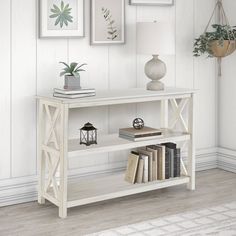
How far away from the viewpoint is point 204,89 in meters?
4.73

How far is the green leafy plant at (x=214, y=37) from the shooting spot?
4.33 metres

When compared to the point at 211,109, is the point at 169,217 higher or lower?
lower

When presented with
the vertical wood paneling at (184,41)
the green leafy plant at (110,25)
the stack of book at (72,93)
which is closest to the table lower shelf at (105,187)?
the stack of book at (72,93)

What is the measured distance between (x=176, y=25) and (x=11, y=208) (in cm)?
195

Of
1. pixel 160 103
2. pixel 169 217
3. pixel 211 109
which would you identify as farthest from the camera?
pixel 211 109

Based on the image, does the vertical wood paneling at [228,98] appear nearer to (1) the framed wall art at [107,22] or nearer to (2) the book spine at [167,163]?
(2) the book spine at [167,163]

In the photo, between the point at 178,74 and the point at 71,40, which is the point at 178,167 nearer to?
the point at 178,74

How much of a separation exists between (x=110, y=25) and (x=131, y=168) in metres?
1.05

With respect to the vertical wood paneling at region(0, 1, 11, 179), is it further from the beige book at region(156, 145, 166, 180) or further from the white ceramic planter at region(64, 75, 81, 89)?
the beige book at region(156, 145, 166, 180)

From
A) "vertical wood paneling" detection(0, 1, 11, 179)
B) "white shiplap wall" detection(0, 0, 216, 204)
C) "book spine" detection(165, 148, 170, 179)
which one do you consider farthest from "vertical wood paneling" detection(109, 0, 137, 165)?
"vertical wood paneling" detection(0, 1, 11, 179)

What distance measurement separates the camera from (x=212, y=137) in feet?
16.0

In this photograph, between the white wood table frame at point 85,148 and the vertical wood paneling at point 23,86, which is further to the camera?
the vertical wood paneling at point 23,86

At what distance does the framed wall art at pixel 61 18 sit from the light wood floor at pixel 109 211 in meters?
1.19

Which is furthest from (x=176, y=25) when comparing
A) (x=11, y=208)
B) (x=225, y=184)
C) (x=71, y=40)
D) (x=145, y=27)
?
(x=11, y=208)
